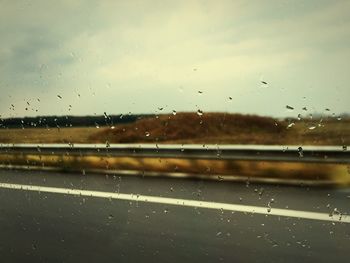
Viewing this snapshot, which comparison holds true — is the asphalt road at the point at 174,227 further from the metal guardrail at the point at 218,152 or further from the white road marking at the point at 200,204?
the metal guardrail at the point at 218,152

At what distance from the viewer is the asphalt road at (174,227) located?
4668mm

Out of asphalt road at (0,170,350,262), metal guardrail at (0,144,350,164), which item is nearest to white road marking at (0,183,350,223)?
asphalt road at (0,170,350,262)

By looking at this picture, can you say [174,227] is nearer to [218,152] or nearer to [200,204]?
[200,204]

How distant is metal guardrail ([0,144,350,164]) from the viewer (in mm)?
7410

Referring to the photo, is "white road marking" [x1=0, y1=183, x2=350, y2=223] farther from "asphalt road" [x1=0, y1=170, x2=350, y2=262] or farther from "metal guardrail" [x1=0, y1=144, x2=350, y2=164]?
"metal guardrail" [x1=0, y1=144, x2=350, y2=164]

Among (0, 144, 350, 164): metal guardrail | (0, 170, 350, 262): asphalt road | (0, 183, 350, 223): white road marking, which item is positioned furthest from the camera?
(0, 144, 350, 164): metal guardrail

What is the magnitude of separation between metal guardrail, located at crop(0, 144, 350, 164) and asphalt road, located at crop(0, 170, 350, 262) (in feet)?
1.57

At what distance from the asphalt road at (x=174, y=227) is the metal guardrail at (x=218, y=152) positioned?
0.48 meters

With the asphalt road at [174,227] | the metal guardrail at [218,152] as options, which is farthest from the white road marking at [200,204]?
the metal guardrail at [218,152]

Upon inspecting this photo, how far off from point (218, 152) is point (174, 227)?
11.4 ft

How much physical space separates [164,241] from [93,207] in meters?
2.05

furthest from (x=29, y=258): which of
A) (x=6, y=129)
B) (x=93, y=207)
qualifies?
(x=6, y=129)

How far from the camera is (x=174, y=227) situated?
5602mm

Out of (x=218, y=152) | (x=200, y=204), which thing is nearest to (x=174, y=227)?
(x=200, y=204)
